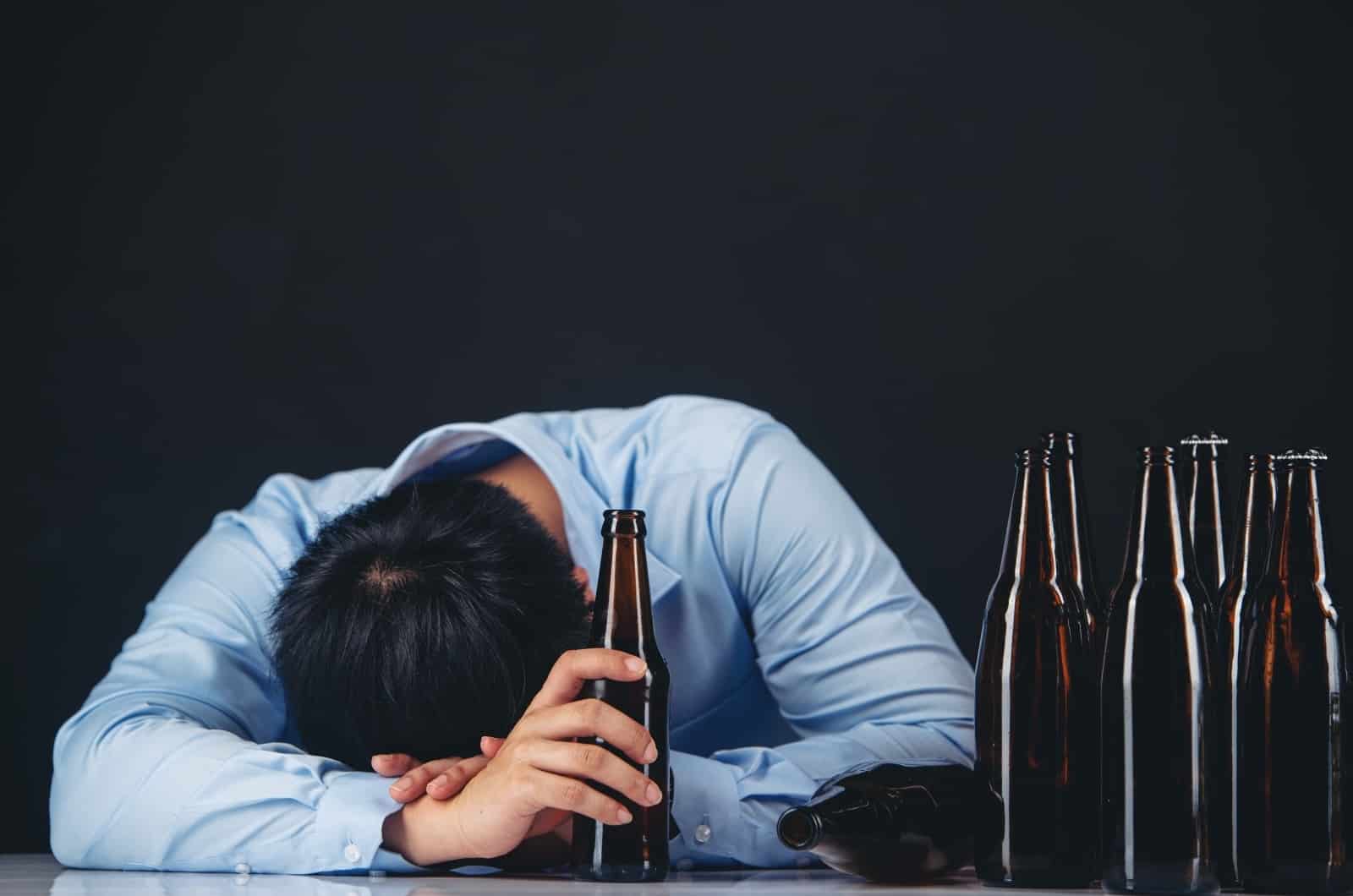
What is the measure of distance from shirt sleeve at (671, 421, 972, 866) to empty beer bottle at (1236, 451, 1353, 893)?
36 centimetres

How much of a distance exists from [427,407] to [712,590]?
81cm

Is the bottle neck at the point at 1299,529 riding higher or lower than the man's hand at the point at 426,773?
higher

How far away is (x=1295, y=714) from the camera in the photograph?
93 cm

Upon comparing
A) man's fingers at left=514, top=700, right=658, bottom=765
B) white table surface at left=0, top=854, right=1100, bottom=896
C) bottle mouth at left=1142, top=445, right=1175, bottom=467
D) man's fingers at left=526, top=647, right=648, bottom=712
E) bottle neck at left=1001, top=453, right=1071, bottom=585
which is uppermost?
bottle mouth at left=1142, top=445, right=1175, bottom=467

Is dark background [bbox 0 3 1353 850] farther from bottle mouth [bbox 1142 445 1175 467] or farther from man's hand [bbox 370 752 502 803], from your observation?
bottle mouth [bbox 1142 445 1175 467]

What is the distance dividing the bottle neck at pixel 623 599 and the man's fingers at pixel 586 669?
17 millimetres

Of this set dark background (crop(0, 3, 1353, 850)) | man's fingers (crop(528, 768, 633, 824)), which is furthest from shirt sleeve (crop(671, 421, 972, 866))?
dark background (crop(0, 3, 1353, 850))

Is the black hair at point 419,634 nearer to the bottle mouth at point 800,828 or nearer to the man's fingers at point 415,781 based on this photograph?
the man's fingers at point 415,781

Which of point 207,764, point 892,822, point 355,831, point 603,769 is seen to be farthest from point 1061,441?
point 207,764

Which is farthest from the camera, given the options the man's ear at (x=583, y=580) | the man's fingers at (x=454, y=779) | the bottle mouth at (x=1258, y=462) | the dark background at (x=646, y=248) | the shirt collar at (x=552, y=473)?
the dark background at (x=646, y=248)

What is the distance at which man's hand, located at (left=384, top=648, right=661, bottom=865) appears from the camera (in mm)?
1002

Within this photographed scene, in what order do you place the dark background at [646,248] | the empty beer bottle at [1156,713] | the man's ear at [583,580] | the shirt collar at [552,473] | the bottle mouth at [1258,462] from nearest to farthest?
the empty beer bottle at [1156,713], the bottle mouth at [1258,462], the man's ear at [583,580], the shirt collar at [552,473], the dark background at [646,248]

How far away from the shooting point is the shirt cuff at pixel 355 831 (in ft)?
3.76

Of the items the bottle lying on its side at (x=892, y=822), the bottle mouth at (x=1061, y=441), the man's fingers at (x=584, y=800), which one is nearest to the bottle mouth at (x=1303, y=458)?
the bottle mouth at (x=1061, y=441)
